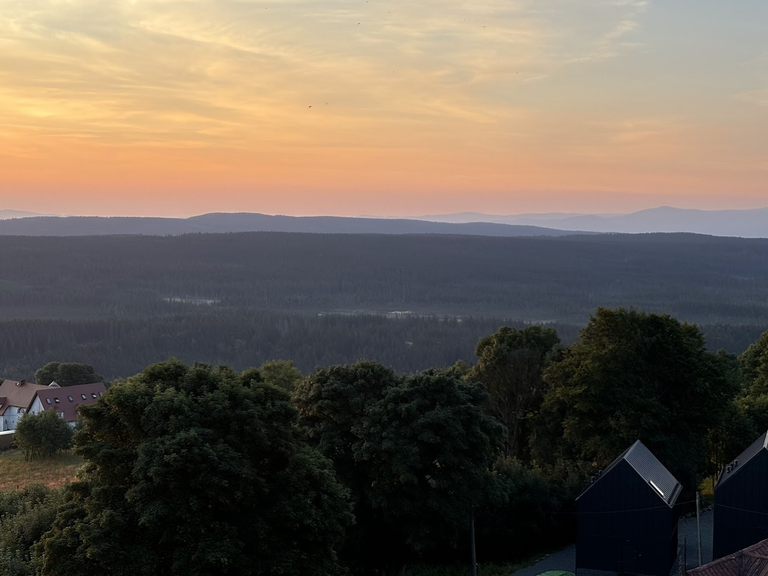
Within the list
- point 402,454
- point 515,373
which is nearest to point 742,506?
point 402,454

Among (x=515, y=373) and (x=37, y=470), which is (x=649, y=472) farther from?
(x=37, y=470)

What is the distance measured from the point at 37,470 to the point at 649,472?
140 feet

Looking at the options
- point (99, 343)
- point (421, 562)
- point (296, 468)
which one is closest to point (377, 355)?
point (99, 343)

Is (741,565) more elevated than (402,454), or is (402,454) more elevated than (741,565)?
(402,454)

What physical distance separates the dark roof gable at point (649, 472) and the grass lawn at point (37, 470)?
32168 millimetres

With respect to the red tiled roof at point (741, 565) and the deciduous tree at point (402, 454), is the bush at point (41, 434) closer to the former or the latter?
the deciduous tree at point (402, 454)

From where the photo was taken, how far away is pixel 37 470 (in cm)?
5431

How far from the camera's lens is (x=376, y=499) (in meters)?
28.2

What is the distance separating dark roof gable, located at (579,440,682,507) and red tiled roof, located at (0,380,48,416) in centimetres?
7323

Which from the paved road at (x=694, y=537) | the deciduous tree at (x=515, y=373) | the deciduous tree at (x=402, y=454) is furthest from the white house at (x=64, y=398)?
the paved road at (x=694, y=537)

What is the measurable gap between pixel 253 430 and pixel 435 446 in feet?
31.3

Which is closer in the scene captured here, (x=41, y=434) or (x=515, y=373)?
(x=515, y=373)

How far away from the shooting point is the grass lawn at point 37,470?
49.0 meters

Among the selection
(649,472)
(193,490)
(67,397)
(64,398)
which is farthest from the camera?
(67,397)
